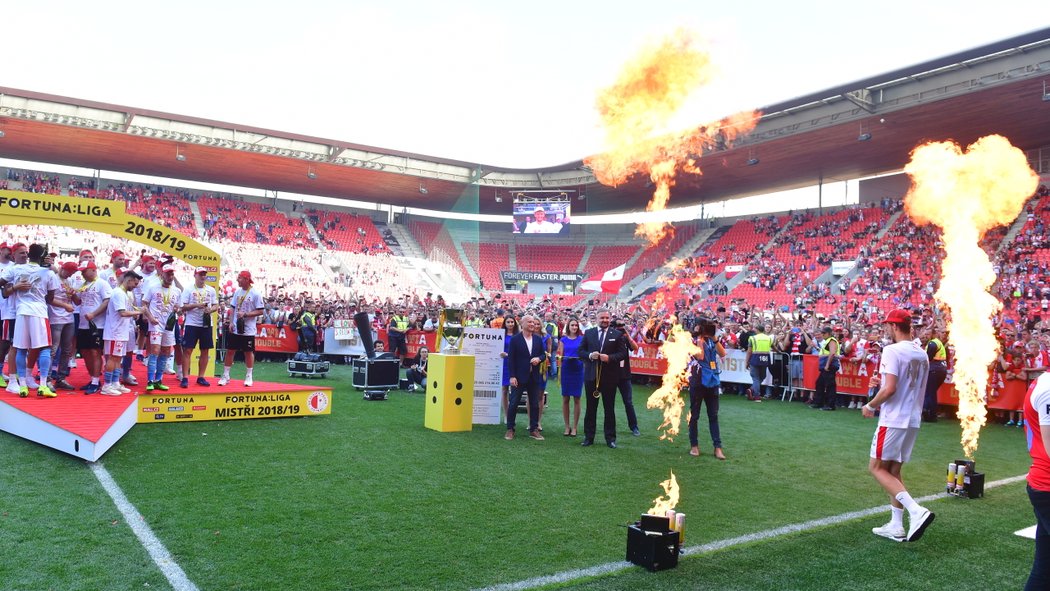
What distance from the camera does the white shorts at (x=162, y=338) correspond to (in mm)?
9375

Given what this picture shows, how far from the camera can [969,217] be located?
8.16 metres

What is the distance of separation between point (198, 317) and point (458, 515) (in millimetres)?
6291

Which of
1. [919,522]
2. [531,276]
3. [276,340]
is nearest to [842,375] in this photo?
[919,522]

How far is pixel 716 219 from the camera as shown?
45.5 metres

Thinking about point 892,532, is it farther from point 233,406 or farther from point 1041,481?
point 233,406

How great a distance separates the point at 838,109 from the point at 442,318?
2180 cm

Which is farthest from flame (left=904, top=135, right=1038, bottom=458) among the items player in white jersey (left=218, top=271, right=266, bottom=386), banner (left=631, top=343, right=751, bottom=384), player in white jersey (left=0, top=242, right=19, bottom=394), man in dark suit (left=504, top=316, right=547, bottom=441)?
player in white jersey (left=0, top=242, right=19, bottom=394)

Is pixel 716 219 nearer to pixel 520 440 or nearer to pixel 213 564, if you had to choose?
pixel 520 440

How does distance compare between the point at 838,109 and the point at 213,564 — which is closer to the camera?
the point at 213,564

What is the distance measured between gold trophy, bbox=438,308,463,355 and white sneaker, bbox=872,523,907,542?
6349 millimetres

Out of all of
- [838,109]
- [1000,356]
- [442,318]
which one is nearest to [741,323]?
[1000,356]

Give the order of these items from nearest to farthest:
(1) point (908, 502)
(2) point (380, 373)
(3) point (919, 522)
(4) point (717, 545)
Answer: (4) point (717, 545) < (3) point (919, 522) < (1) point (908, 502) < (2) point (380, 373)

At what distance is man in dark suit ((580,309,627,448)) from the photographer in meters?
9.05

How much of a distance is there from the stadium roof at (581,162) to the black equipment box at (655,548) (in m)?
22.9
